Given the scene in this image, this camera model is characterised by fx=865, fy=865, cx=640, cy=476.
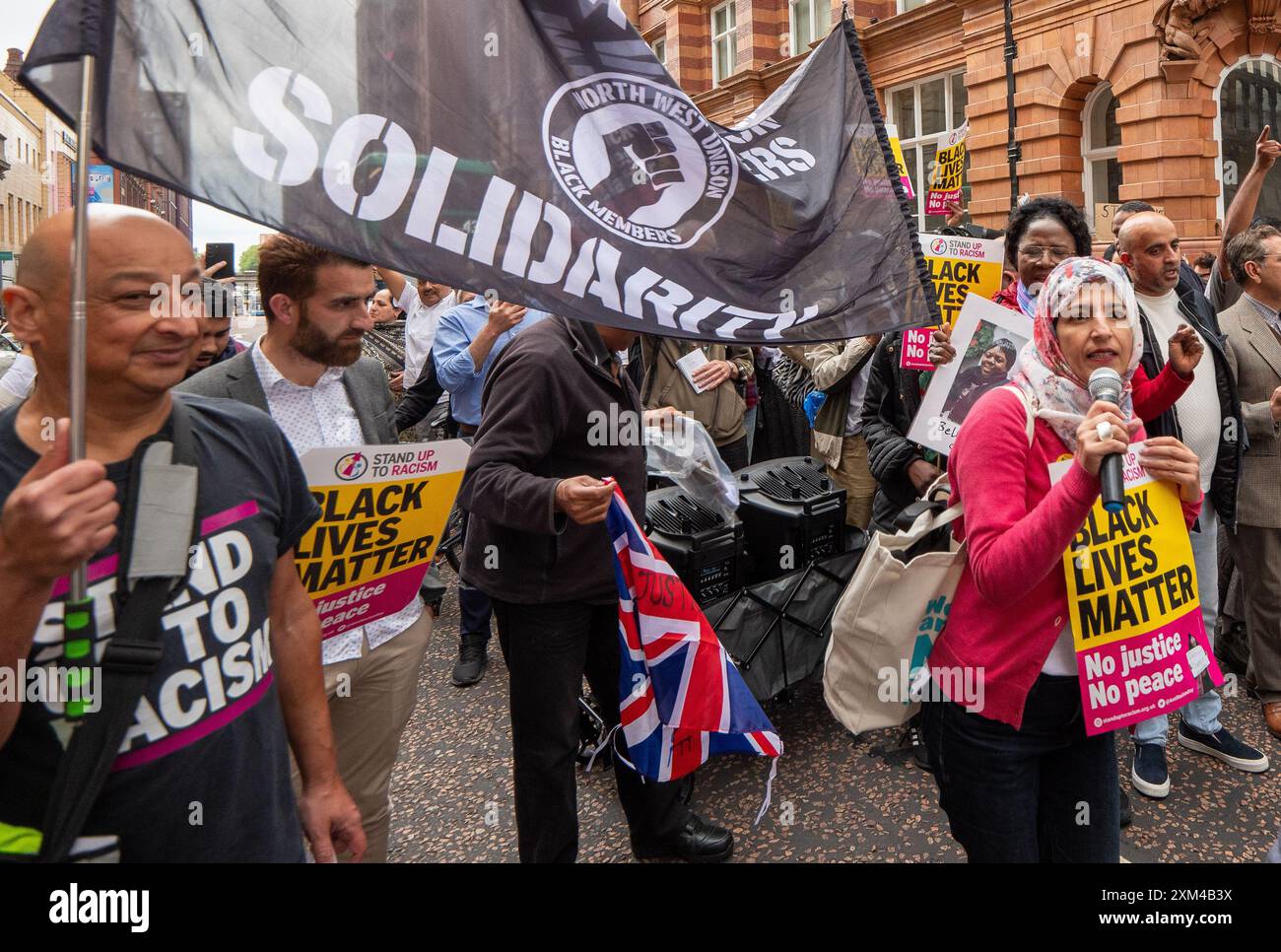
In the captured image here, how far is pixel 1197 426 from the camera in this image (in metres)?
3.62

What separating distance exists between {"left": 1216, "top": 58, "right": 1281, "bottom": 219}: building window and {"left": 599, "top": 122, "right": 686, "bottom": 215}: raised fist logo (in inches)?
545

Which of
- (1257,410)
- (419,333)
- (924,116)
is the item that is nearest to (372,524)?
(1257,410)

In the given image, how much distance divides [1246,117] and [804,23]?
990cm

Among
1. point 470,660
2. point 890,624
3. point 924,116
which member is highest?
point 924,116

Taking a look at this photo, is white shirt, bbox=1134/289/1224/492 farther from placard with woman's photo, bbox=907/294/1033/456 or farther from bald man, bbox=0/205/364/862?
bald man, bbox=0/205/364/862

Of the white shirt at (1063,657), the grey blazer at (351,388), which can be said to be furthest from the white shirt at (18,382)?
the white shirt at (1063,657)

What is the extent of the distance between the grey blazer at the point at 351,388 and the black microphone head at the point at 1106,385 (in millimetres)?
1833

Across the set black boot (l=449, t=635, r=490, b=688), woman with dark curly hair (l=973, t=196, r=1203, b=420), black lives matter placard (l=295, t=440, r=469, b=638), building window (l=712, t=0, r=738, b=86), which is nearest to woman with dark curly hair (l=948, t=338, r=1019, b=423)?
woman with dark curly hair (l=973, t=196, r=1203, b=420)

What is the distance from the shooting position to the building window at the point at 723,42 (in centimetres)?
2148

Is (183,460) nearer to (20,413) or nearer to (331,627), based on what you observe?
(20,413)

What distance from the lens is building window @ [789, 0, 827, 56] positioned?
19.1 metres

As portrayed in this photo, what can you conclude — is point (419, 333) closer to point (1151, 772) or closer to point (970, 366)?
point (970, 366)

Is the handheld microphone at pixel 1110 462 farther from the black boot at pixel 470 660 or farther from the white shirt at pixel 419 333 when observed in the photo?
the white shirt at pixel 419 333

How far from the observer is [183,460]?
1.46m
